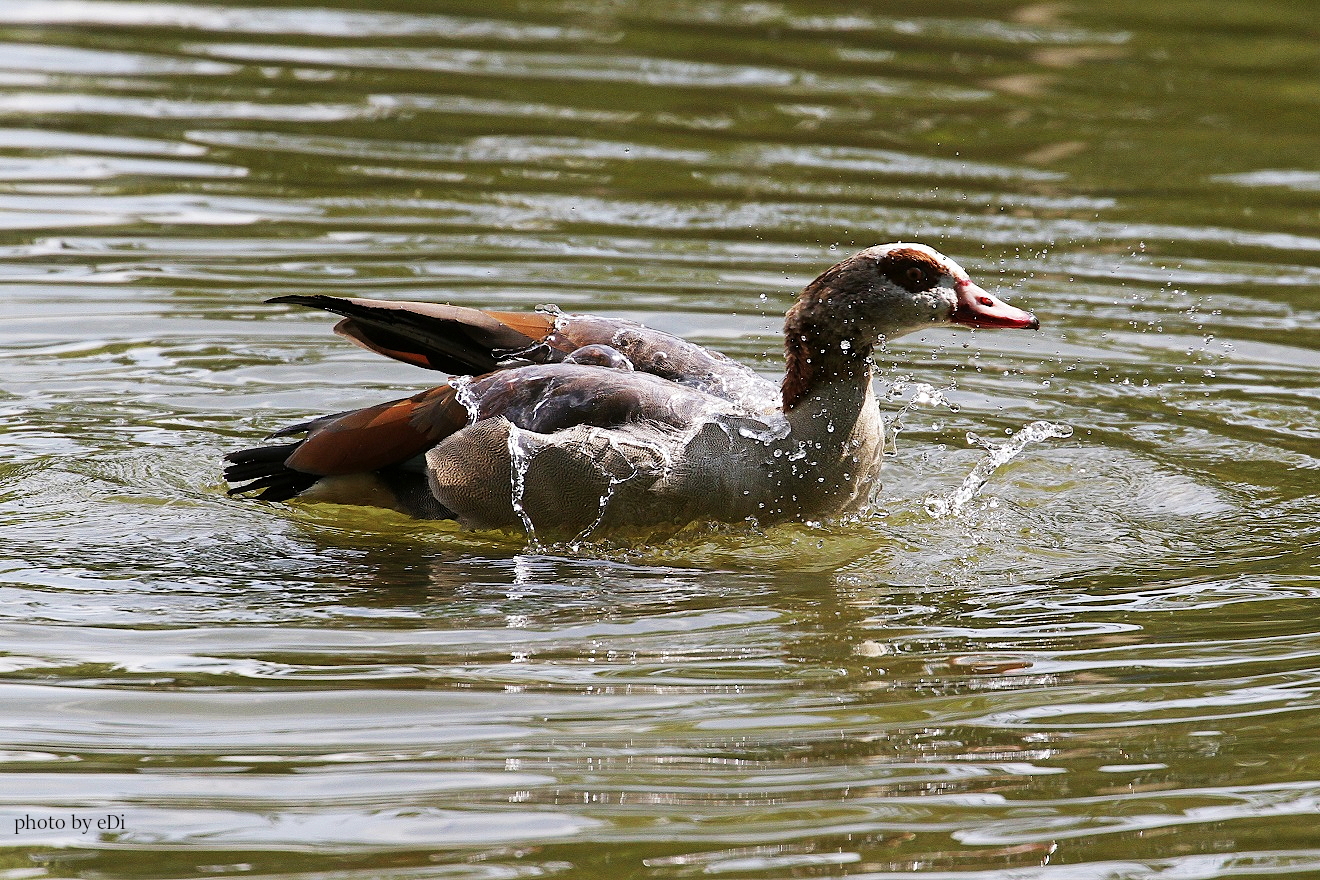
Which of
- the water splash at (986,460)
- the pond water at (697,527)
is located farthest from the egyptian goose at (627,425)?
the water splash at (986,460)

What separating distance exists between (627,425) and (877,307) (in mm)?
1078

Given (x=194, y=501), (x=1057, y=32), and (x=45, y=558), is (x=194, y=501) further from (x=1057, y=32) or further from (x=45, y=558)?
(x=1057, y=32)

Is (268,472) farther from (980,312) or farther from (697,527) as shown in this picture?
(980,312)

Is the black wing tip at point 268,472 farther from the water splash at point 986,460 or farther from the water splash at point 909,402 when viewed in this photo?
the water splash at point 986,460

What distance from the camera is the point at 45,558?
6746 mm

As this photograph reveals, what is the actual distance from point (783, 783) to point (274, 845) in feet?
4.40

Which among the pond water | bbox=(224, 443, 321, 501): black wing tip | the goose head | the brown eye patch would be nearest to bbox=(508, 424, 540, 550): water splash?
the pond water

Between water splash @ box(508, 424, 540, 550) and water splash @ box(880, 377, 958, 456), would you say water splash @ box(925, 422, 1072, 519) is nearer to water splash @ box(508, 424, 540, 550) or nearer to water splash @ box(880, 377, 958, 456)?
water splash @ box(880, 377, 958, 456)

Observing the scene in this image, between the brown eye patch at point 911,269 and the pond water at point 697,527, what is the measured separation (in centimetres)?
85

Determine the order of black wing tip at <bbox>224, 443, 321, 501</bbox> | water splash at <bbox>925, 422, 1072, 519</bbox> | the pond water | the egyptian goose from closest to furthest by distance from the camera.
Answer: the pond water → the egyptian goose → black wing tip at <bbox>224, 443, 321, 501</bbox> → water splash at <bbox>925, 422, 1072, 519</bbox>

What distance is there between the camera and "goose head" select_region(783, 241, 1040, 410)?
7.10 meters

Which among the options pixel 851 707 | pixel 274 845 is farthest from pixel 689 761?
pixel 274 845

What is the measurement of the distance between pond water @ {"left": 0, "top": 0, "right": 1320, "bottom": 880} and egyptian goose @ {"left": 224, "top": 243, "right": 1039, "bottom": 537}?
21 centimetres

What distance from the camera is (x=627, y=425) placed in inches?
277
